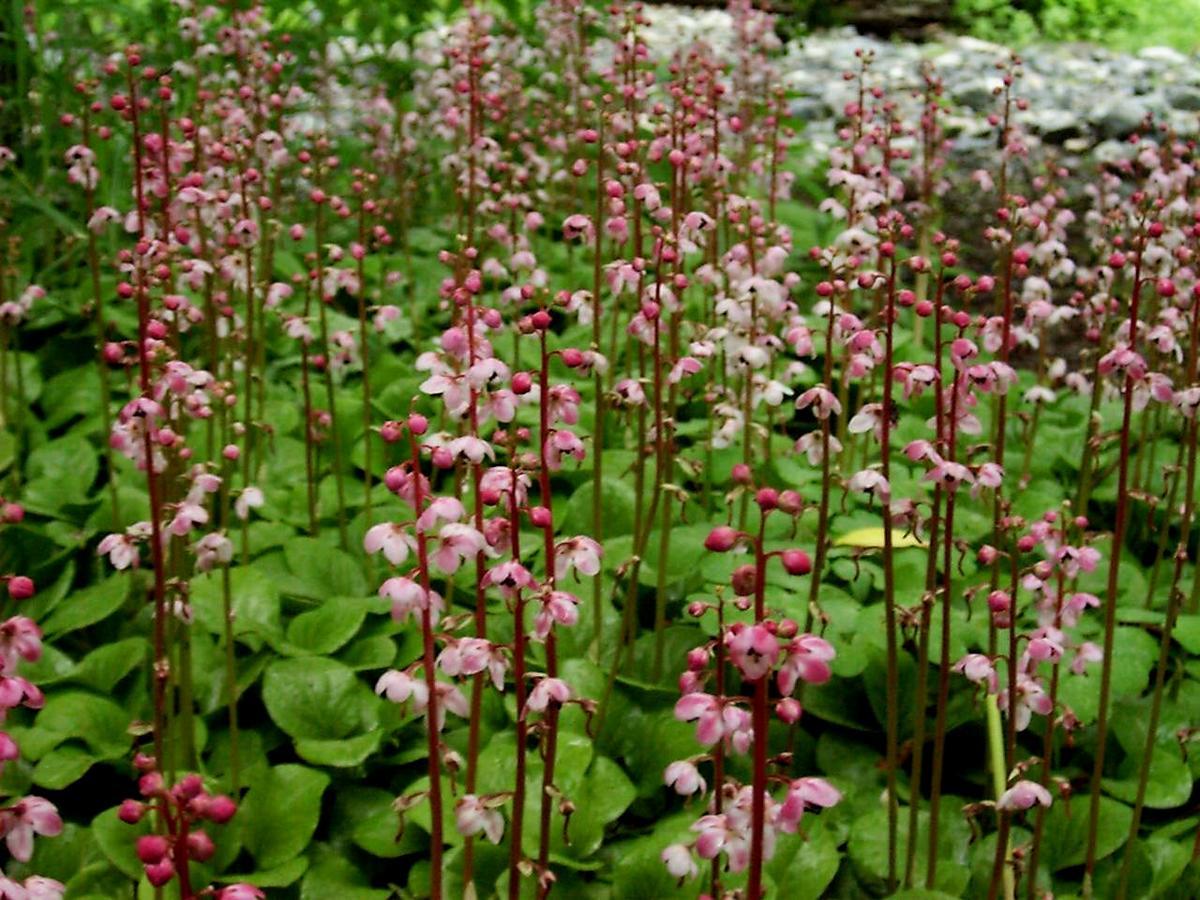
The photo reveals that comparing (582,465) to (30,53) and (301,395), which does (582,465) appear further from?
(30,53)

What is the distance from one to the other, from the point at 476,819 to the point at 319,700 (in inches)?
42.1

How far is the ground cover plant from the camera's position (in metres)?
1.89

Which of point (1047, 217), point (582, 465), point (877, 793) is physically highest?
point (1047, 217)

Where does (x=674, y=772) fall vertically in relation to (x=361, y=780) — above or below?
above

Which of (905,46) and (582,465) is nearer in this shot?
(582,465)

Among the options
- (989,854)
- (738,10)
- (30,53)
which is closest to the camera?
(989,854)

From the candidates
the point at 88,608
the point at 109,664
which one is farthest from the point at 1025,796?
the point at 88,608

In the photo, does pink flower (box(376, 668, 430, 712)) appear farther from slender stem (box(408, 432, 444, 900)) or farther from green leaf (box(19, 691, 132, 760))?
green leaf (box(19, 691, 132, 760))

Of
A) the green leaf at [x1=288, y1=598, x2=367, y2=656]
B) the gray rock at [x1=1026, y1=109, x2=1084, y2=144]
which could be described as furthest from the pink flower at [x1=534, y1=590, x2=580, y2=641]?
the gray rock at [x1=1026, y1=109, x2=1084, y2=144]

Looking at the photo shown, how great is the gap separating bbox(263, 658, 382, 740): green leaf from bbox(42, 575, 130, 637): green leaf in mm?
545

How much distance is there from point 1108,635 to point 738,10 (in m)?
3.76

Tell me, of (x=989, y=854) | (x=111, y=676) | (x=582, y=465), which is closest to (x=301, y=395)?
(x=582, y=465)

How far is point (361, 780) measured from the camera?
9.09ft

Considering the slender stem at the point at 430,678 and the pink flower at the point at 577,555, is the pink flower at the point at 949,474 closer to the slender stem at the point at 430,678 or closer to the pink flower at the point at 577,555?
the pink flower at the point at 577,555
